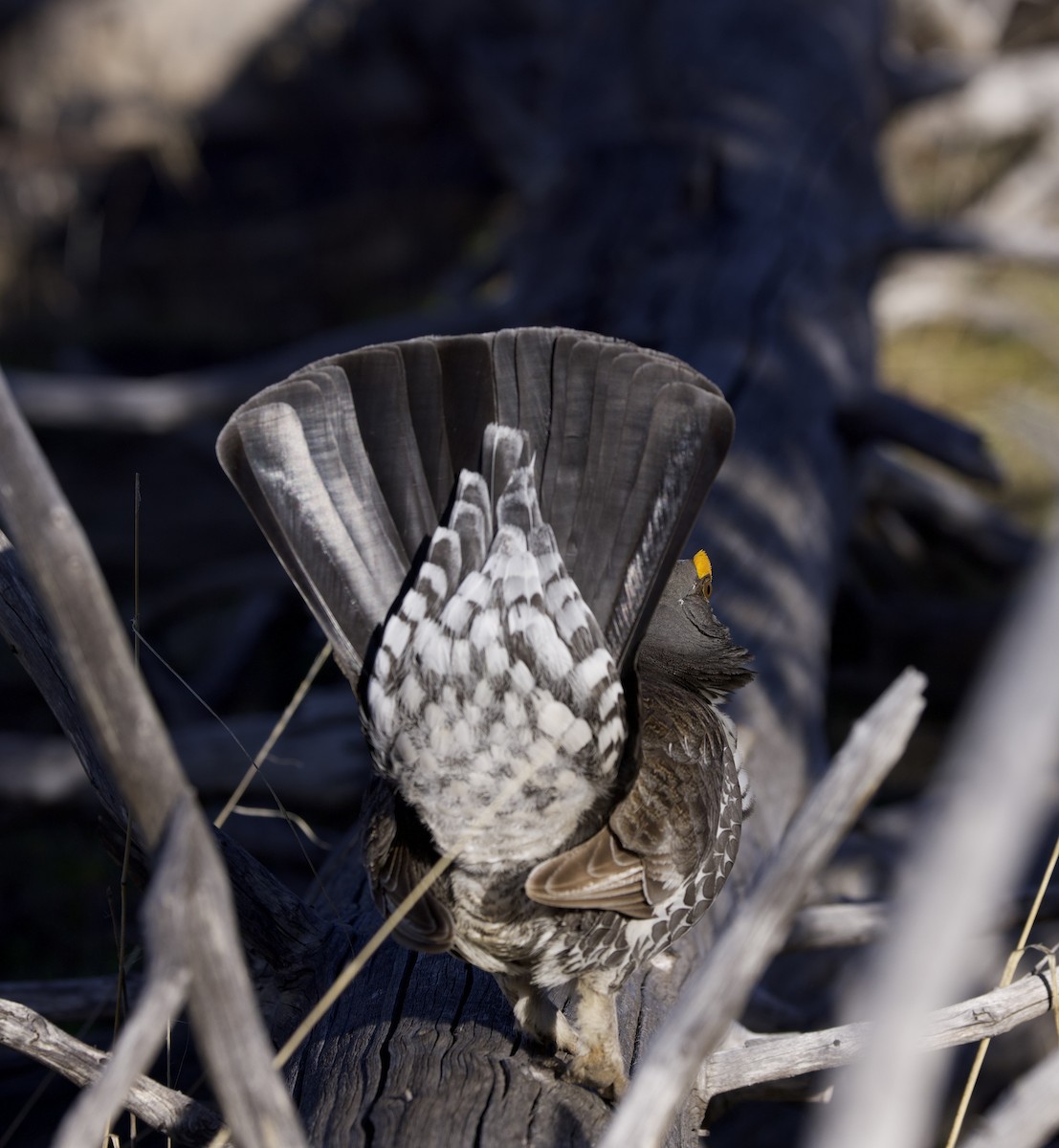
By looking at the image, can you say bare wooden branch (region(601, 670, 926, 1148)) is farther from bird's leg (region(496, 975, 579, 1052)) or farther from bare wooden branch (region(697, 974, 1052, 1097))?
bird's leg (region(496, 975, 579, 1052))

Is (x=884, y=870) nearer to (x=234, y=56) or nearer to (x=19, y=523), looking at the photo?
(x=19, y=523)

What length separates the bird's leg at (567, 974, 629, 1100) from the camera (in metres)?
2.33

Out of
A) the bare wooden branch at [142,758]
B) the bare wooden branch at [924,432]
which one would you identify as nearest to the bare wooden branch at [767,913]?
the bare wooden branch at [142,758]

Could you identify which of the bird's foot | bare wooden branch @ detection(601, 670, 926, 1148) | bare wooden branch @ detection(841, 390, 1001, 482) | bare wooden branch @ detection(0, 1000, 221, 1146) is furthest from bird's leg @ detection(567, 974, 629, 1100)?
bare wooden branch @ detection(841, 390, 1001, 482)

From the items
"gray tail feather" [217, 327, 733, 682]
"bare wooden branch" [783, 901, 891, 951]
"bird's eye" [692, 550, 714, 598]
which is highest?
"gray tail feather" [217, 327, 733, 682]

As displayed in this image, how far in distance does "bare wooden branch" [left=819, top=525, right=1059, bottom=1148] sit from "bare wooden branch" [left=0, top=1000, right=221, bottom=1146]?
1551 millimetres

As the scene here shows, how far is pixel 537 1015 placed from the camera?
245 centimetres

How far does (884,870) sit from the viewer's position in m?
3.93

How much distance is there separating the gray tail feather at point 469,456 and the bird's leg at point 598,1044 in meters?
0.76

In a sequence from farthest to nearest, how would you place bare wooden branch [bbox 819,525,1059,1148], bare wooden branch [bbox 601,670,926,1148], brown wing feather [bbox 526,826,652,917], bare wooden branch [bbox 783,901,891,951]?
bare wooden branch [bbox 783,901,891,951] → brown wing feather [bbox 526,826,652,917] → bare wooden branch [bbox 601,670,926,1148] → bare wooden branch [bbox 819,525,1059,1148]

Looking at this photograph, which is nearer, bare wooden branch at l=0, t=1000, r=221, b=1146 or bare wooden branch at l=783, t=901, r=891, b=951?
bare wooden branch at l=0, t=1000, r=221, b=1146

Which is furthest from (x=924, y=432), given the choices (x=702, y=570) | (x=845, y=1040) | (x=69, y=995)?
(x=69, y=995)

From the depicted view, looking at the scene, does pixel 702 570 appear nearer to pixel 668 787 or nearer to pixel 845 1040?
pixel 668 787

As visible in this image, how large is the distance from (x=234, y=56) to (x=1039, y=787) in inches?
343
